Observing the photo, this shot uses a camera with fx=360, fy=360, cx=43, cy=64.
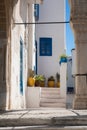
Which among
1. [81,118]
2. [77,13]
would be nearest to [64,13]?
[77,13]

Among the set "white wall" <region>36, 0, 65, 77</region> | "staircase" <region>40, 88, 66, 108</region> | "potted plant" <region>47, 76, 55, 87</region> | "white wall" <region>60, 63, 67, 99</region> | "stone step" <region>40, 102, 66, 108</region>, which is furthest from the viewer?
"white wall" <region>36, 0, 65, 77</region>

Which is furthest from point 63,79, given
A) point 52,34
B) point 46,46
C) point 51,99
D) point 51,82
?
point 52,34

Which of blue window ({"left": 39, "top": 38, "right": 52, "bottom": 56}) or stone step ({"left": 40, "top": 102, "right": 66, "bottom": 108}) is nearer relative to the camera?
stone step ({"left": 40, "top": 102, "right": 66, "bottom": 108})

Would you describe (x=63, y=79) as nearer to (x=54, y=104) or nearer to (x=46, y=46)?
(x=54, y=104)

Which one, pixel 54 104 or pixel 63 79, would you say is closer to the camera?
pixel 54 104

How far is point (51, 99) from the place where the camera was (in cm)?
1409

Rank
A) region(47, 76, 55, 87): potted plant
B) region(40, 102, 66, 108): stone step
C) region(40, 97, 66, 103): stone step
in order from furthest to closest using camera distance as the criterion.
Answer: region(47, 76, 55, 87): potted plant → region(40, 97, 66, 103): stone step → region(40, 102, 66, 108): stone step

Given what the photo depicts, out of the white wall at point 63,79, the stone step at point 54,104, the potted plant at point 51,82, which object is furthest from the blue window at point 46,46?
the stone step at point 54,104

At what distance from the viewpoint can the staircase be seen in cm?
1348

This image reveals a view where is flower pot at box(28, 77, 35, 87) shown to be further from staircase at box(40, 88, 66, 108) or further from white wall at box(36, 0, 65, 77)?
white wall at box(36, 0, 65, 77)

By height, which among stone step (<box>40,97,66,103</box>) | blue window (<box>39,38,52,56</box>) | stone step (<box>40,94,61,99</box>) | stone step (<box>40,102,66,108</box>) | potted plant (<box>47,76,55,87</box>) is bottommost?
stone step (<box>40,102,66,108</box>)

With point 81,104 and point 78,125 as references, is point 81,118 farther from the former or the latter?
point 81,104

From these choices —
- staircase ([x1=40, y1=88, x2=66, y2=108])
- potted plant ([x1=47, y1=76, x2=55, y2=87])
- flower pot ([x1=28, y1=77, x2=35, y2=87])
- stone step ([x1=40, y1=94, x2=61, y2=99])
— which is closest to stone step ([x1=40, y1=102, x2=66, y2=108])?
staircase ([x1=40, y1=88, x2=66, y2=108])

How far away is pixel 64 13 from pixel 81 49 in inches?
380
